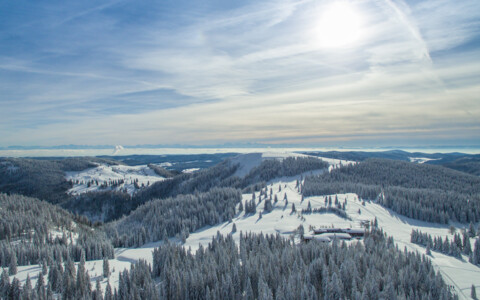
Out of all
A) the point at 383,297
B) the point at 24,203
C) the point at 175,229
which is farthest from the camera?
the point at 24,203

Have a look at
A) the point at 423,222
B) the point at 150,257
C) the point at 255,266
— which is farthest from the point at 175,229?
the point at 423,222

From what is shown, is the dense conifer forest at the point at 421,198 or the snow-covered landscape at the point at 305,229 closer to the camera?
the snow-covered landscape at the point at 305,229

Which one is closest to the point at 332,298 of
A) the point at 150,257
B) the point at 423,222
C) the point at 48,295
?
the point at 48,295

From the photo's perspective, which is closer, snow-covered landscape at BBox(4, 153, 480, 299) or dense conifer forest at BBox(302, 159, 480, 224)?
snow-covered landscape at BBox(4, 153, 480, 299)

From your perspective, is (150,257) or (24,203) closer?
(150,257)

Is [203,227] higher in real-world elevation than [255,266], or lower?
lower

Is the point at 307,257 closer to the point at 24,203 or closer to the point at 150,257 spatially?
the point at 150,257

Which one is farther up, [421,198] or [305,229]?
[421,198]

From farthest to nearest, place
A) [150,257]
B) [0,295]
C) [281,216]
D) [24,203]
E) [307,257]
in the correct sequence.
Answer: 1. [24,203]
2. [281,216]
3. [150,257]
4. [307,257]
5. [0,295]

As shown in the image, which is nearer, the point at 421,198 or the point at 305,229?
the point at 305,229
